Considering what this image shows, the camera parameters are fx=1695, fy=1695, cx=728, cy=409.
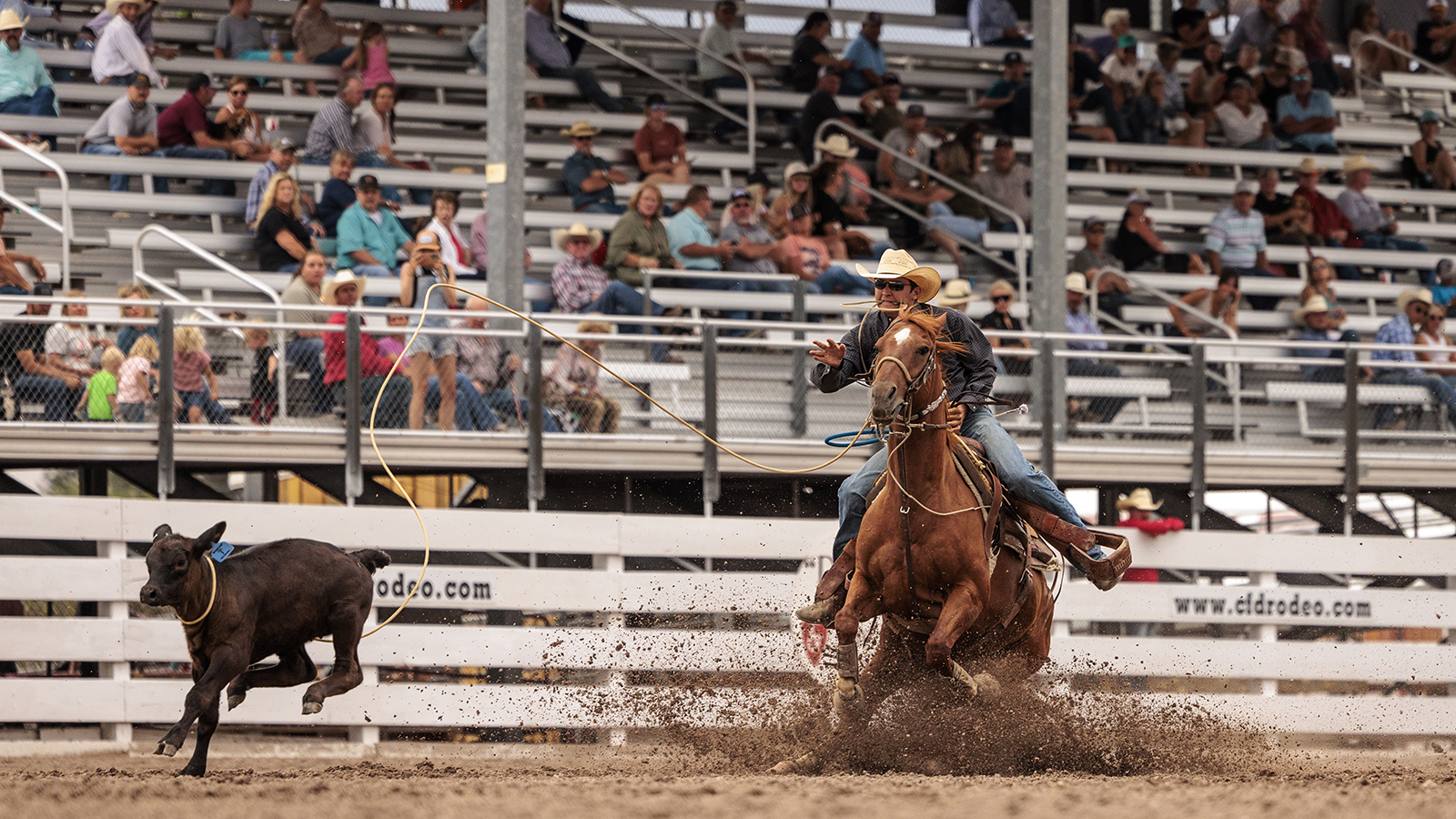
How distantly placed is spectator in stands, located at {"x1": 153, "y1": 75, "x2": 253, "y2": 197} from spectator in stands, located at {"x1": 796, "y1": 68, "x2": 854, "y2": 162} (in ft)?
18.4

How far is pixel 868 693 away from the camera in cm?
862

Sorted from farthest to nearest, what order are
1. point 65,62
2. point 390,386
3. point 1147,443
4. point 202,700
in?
point 65,62
point 1147,443
point 390,386
point 202,700

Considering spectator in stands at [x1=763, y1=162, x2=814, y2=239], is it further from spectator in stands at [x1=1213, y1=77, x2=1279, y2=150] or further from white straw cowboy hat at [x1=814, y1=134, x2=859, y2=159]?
spectator in stands at [x1=1213, y1=77, x2=1279, y2=150]

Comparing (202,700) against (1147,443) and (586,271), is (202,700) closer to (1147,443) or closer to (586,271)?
(586,271)

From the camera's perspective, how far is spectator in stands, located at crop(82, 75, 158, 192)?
14766 millimetres

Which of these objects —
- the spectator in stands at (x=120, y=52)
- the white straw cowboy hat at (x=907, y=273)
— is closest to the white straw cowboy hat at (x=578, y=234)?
the spectator in stands at (x=120, y=52)

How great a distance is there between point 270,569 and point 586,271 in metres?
5.18

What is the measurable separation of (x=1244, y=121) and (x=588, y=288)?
973 centimetres

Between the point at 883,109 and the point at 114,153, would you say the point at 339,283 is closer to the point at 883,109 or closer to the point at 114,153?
the point at 114,153

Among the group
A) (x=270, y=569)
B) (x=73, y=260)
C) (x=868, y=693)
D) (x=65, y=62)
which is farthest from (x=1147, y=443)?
(x=65, y=62)

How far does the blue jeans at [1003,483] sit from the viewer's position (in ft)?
28.6

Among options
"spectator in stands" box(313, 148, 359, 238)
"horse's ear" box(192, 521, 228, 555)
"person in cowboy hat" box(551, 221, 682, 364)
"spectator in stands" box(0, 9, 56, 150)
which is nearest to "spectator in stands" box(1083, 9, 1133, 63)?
"person in cowboy hat" box(551, 221, 682, 364)

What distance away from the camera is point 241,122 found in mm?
14977

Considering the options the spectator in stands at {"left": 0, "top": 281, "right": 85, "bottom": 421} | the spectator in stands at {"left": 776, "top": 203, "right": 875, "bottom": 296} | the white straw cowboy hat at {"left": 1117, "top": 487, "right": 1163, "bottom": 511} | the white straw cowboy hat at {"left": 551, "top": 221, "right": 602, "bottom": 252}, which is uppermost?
the white straw cowboy hat at {"left": 551, "top": 221, "right": 602, "bottom": 252}
